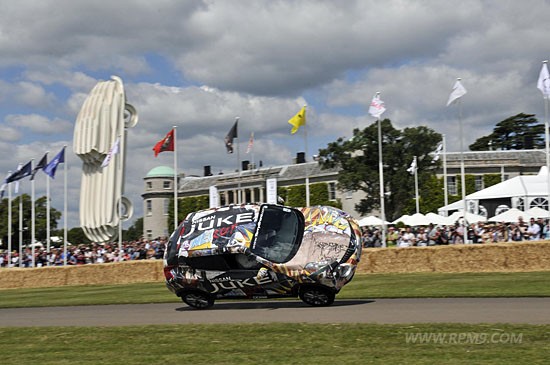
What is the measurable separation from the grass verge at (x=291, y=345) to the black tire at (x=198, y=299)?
12.6 feet

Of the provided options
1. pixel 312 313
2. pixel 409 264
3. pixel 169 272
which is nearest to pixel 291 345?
pixel 312 313

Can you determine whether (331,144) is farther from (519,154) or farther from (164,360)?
(164,360)

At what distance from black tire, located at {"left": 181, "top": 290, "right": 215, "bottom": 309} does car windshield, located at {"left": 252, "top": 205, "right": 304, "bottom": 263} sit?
2061mm

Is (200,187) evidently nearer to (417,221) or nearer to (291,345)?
(417,221)

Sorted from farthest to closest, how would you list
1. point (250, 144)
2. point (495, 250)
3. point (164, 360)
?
point (250, 144), point (495, 250), point (164, 360)

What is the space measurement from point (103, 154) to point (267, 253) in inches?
2036

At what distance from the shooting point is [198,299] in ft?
60.4

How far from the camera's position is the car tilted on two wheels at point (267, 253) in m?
17.1

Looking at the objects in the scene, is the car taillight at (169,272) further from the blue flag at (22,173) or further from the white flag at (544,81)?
the blue flag at (22,173)

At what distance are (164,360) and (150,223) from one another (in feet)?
411

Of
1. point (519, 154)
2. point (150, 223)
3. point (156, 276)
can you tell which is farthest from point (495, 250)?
point (150, 223)

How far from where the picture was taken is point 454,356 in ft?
32.5

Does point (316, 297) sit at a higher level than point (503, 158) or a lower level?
lower

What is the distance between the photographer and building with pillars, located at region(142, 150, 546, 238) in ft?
320
